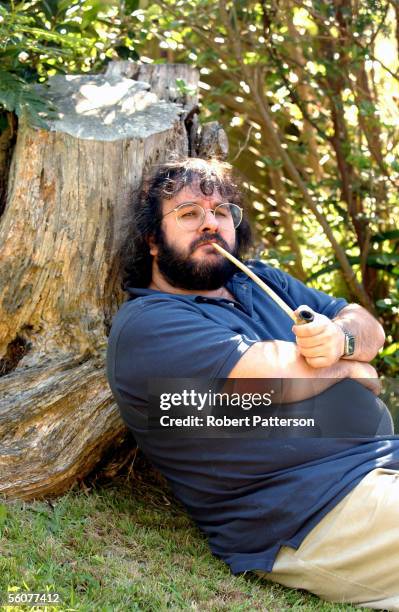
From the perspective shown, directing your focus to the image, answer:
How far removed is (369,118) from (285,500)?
274 cm

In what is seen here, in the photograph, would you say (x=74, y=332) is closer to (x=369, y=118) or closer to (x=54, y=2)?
(x=54, y=2)

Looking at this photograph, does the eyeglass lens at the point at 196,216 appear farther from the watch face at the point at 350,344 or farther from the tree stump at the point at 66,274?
the watch face at the point at 350,344

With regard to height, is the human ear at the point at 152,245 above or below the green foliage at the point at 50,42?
below

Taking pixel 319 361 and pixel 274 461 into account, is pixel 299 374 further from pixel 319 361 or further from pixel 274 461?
pixel 274 461

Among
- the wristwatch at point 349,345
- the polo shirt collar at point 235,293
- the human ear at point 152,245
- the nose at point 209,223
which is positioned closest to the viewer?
the wristwatch at point 349,345

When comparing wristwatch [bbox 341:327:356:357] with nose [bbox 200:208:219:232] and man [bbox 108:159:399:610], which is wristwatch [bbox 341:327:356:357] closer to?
man [bbox 108:159:399:610]

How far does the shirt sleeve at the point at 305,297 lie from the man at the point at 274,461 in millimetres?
276

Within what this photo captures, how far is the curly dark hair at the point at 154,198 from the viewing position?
11.0ft

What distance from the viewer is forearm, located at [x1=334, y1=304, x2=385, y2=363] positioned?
2.97 m

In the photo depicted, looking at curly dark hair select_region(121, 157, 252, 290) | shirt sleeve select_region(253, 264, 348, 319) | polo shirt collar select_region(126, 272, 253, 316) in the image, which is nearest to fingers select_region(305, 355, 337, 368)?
polo shirt collar select_region(126, 272, 253, 316)

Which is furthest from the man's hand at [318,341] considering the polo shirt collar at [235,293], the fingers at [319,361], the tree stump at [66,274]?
the tree stump at [66,274]

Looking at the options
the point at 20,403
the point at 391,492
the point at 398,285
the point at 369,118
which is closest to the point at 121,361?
the point at 20,403

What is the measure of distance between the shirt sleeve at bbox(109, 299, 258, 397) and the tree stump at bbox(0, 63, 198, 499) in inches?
16.3

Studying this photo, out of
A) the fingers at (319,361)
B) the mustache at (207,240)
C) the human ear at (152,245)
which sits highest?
the mustache at (207,240)
